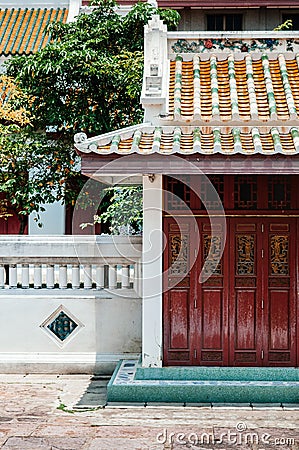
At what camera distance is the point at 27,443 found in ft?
23.7

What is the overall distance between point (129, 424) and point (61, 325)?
9.26ft

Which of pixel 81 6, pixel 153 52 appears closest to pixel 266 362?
pixel 153 52

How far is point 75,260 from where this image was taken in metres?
10.5

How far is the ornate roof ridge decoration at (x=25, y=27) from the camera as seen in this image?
63.2 feet

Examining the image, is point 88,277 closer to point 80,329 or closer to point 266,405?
point 80,329

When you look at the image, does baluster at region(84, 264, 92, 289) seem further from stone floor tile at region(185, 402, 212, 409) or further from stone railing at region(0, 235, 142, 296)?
stone floor tile at region(185, 402, 212, 409)

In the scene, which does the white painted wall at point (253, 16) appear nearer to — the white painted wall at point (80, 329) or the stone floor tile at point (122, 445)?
the white painted wall at point (80, 329)

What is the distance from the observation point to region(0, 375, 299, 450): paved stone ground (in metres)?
7.26

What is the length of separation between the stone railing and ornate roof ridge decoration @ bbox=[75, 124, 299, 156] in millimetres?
1770

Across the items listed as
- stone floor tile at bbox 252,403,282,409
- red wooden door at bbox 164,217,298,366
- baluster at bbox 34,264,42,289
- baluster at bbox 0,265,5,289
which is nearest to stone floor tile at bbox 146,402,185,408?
stone floor tile at bbox 252,403,282,409

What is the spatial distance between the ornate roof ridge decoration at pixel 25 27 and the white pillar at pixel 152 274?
10.3 metres

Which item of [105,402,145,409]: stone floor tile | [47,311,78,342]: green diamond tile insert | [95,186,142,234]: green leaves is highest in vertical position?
[95,186,142,234]: green leaves

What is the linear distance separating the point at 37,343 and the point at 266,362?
3.00 meters

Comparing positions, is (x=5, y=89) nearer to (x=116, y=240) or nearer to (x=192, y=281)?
(x=116, y=240)
